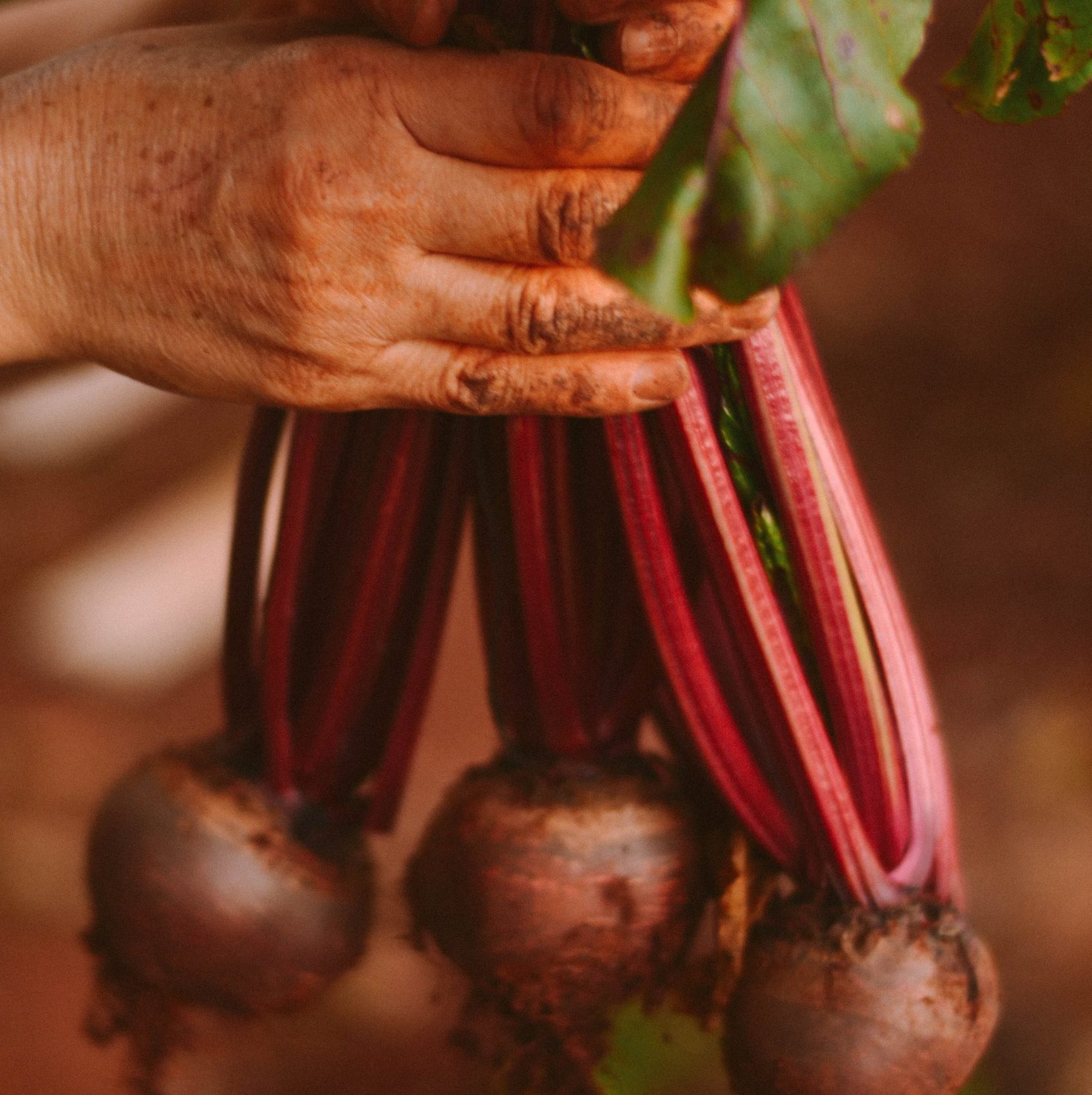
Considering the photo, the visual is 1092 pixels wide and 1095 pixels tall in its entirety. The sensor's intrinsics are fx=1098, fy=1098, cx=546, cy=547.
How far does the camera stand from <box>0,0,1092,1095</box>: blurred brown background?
8.76ft

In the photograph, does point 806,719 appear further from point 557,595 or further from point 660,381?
point 660,381

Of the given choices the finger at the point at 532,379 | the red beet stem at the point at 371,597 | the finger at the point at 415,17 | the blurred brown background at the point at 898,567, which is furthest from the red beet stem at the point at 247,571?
the blurred brown background at the point at 898,567

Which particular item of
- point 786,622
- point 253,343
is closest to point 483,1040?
point 786,622

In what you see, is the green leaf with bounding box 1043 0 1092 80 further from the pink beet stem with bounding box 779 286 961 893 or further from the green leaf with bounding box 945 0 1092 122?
the pink beet stem with bounding box 779 286 961 893

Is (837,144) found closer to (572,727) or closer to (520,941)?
(572,727)

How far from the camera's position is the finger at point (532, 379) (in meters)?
0.93

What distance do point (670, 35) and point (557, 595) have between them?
60 centimetres

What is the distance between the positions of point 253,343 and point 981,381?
266cm

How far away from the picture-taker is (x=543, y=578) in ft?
3.96

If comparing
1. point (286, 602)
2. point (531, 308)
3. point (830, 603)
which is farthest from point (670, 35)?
point (286, 602)

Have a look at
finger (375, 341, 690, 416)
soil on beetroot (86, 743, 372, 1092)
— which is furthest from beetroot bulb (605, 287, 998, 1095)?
soil on beetroot (86, 743, 372, 1092)

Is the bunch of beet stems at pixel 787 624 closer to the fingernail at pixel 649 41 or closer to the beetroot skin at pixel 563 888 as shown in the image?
the beetroot skin at pixel 563 888

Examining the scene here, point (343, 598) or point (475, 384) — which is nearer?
point (475, 384)

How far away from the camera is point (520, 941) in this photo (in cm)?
122
